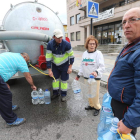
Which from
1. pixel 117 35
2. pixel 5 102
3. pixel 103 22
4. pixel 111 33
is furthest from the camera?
pixel 103 22

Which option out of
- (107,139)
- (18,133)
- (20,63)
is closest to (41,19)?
(20,63)

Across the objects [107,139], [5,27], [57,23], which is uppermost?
[57,23]

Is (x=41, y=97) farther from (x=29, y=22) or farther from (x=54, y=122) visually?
(x=29, y=22)

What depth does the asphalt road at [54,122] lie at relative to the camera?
2.04 meters

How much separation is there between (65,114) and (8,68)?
1.62 metres

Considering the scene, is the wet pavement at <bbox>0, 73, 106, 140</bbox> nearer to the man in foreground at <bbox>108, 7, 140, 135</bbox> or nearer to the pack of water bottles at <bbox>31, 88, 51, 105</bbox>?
the pack of water bottles at <bbox>31, 88, 51, 105</bbox>

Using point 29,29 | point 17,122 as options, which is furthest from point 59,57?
point 17,122

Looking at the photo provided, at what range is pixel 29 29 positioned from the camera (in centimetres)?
309

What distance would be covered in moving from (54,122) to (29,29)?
2.47 metres

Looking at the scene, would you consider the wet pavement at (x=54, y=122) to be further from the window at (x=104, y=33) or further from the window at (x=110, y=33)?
the window at (x=104, y=33)

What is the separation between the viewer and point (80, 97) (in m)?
3.48

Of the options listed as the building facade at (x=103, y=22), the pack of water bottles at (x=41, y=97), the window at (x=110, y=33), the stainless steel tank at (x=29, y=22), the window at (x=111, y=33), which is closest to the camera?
the stainless steel tank at (x=29, y=22)

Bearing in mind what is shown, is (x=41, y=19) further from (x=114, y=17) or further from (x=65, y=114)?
(x=114, y=17)

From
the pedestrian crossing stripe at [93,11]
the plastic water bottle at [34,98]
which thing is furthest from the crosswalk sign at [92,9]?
the plastic water bottle at [34,98]
